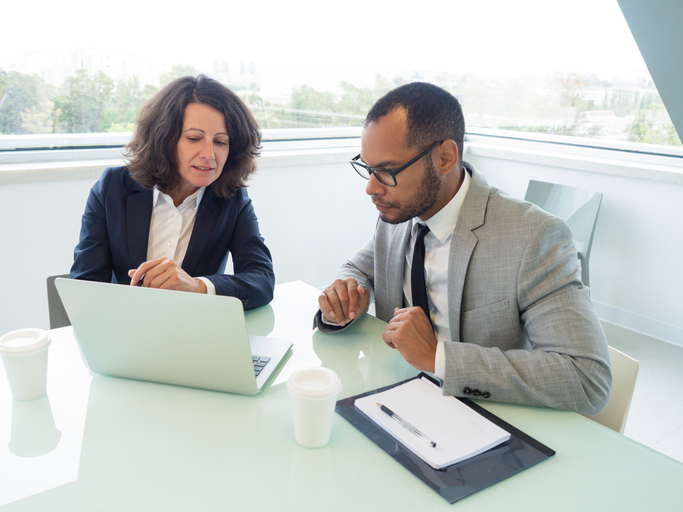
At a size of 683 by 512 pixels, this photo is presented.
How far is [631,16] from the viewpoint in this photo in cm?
81

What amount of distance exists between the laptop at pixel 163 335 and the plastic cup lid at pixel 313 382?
14 cm

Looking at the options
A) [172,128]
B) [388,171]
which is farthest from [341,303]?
[172,128]

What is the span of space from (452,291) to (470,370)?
0.99ft

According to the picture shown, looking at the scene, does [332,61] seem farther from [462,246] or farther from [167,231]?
[462,246]

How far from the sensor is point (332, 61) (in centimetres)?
362

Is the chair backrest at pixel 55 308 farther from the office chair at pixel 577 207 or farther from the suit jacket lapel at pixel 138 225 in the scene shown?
the office chair at pixel 577 207

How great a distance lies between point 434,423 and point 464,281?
0.43 m

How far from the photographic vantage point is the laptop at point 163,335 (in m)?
0.96

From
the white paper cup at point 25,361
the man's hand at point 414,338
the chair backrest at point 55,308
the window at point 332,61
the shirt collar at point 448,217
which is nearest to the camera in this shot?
the white paper cup at point 25,361

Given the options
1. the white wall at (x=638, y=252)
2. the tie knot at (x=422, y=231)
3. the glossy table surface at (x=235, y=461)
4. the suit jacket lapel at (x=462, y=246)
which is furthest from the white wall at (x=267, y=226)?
the suit jacket lapel at (x=462, y=246)

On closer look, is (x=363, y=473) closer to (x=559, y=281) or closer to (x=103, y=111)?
(x=559, y=281)

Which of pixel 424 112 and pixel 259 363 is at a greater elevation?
pixel 424 112

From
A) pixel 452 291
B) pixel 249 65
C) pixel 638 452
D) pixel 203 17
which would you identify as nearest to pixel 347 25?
pixel 249 65

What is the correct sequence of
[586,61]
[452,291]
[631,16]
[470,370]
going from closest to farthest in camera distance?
1. [631,16]
2. [470,370]
3. [452,291]
4. [586,61]
